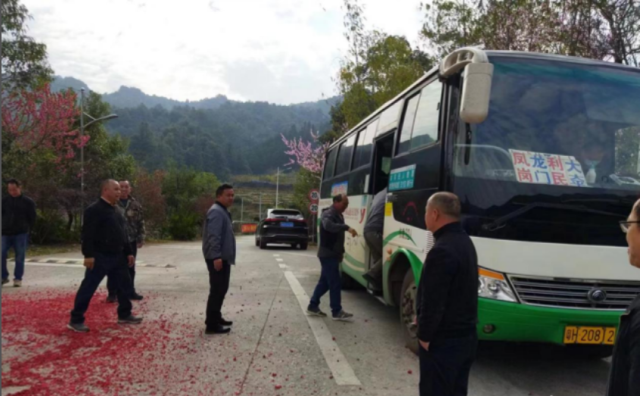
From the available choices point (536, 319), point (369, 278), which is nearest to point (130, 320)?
point (369, 278)

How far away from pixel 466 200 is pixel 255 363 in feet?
8.37

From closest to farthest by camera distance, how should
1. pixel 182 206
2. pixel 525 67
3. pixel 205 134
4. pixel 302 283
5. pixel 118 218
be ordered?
pixel 525 67 < pixel 118 218 < pixel 302 283 < pixel 182 206 < pixel 205 134

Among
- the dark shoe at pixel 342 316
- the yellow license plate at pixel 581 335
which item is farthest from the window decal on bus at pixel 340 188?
the yellow license plate at pixel 581 335

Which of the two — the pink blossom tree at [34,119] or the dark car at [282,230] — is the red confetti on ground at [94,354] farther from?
the pink blossom tree at [34,119]

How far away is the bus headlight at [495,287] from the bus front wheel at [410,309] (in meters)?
1.04

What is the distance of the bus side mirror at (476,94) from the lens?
4.18 metres

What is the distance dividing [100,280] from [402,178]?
3.83m

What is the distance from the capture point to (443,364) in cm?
287

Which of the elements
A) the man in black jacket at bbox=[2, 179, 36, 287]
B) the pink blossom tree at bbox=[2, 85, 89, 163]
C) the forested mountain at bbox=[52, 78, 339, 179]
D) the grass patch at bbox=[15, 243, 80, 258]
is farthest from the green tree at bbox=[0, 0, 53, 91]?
the forested mountain at bbox=[52, 78, 339, 179]

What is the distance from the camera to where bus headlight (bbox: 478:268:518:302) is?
426cm

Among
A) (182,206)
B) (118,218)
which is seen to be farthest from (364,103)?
(182,206)

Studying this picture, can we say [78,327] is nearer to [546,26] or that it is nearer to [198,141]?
[546,26]

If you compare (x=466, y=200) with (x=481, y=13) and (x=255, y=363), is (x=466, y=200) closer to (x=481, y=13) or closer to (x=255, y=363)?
(x=255, y=363)

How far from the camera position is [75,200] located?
21.8 m
